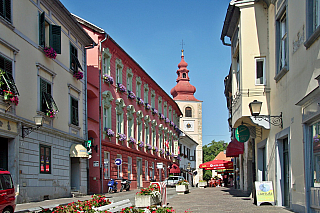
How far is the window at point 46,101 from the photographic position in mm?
20875

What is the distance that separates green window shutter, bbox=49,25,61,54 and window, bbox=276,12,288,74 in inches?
443

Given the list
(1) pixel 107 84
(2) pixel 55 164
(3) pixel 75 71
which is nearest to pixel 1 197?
(2) pixel 55 164

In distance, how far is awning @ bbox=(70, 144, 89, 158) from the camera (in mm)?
24523

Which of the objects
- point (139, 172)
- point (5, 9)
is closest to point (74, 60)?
point (5, 9)

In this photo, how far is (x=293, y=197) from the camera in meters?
13.4

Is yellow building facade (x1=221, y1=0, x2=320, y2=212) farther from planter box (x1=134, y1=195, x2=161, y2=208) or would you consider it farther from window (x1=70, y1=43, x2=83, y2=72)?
window (x1=70, y1=43, x2=83, y2=72)

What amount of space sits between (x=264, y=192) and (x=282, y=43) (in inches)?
212

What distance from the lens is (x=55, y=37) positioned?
22.0 m

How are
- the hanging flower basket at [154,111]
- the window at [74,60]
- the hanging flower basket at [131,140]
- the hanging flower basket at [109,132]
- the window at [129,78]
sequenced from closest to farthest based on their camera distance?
the window at [74,60] < the hanging flower basket at [109,132] < the hanging flower basket at [131,140] < the window at [129,78] < the hanging flower basket at [154,111]

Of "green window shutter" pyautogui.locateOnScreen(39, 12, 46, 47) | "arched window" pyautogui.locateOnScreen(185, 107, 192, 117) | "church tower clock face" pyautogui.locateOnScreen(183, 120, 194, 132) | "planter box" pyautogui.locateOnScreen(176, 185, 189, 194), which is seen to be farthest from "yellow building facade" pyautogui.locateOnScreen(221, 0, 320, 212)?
"church tower clock face" pyautogui.locateOnScreen(183, 120, 194, 132)

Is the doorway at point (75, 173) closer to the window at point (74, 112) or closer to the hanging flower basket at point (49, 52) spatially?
the window at point (74, 112)

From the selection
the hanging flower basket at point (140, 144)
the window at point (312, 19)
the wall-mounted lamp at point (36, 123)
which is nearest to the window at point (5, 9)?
the wall-mounted lamp at point (36, 123)

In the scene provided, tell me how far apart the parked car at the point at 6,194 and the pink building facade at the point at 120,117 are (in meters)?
16.3

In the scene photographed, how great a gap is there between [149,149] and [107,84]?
45.1 ft
